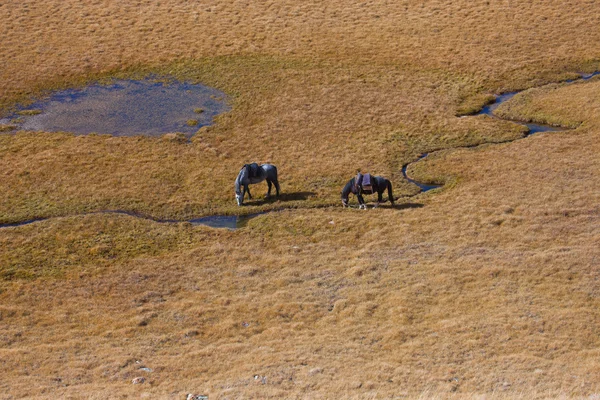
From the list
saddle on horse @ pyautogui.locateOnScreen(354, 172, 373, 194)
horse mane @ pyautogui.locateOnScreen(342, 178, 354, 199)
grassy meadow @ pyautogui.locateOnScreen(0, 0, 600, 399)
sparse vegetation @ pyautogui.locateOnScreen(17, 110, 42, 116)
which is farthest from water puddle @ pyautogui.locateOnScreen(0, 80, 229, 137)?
saddle on horse @ pyautogui.locateOnScreen(354, 172, 373, 194)

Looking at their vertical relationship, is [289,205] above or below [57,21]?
below

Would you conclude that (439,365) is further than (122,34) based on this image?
No

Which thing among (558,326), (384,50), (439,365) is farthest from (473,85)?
(439,365)

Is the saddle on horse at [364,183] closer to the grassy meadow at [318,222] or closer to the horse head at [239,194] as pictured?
the grassy meadow at [318,222]

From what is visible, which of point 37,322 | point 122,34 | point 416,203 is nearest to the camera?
point 37,322

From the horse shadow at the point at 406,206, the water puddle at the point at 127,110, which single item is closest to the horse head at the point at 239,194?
the horse shadow at the point at 406,206

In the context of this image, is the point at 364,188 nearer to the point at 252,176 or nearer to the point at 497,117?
the point at 252,176

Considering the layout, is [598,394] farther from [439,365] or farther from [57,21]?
[57,21]
